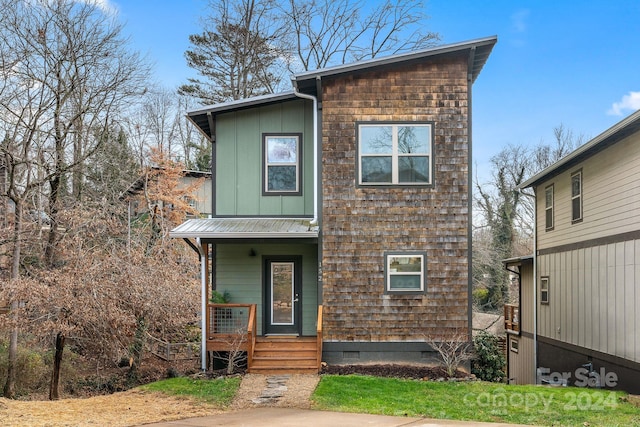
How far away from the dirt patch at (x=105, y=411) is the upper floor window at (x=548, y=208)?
10.7 m

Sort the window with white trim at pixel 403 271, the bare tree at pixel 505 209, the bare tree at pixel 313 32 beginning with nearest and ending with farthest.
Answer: the window with white trim at pixel 403 271
the bare tree at pixel 313 32
the bare tree at pixel 505 209

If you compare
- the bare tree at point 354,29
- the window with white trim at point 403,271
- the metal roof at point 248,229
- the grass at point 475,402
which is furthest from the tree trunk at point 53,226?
the bare tree at point 354,29

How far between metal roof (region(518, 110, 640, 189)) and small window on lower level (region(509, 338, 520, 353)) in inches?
226

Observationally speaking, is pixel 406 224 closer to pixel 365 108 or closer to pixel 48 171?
pixel 365 108

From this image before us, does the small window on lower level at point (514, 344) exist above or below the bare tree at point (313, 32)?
below

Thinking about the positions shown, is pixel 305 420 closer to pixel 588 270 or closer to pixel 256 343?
pixel 256 343

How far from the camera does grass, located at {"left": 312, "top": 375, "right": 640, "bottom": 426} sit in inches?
292

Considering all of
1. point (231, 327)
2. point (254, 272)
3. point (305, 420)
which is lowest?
point (305, 420)

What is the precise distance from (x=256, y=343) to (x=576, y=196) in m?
8.01

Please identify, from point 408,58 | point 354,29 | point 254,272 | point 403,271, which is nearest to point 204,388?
point 254,272

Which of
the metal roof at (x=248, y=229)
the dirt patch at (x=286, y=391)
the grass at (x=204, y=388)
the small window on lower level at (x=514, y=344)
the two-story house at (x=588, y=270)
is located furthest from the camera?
the small window on lower level at (x=514, y=344)

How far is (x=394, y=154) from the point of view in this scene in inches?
442

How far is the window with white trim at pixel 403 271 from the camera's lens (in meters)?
11.1

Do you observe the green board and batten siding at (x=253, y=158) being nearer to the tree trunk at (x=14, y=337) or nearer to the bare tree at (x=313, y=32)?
the tree trunk at (x=14, y=337)
